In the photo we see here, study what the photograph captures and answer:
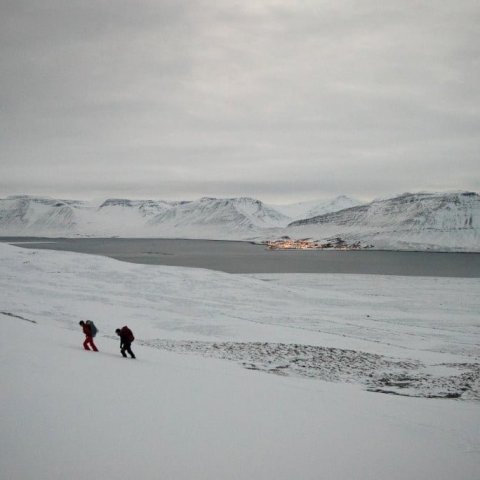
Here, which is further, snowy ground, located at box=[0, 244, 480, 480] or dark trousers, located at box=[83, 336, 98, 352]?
dark trousers, located at box=[83, 336, 98, 352]

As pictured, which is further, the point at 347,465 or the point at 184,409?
the point at 184,409

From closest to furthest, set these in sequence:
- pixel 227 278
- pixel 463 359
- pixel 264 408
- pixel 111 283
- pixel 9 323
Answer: pixel 264 408, pixel 9 323, pixel 463 359, pixel 111 283, pixel 227 278

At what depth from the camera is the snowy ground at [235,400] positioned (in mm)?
6977

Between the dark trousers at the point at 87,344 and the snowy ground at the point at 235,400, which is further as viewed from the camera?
the dark trousers at the point at 87,344

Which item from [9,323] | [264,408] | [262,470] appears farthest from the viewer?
[9,323]

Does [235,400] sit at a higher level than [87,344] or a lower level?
higher

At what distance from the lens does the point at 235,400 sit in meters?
10.4

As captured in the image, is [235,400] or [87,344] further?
[87,344]

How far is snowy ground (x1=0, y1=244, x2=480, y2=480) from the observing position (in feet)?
22.9

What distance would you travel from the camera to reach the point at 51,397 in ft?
28.9

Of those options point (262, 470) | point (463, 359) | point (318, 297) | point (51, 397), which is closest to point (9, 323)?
point (51, 397)

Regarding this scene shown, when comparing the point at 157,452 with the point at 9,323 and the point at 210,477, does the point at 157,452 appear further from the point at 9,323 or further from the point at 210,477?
the point at 9,323

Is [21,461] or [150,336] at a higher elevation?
[21,461]

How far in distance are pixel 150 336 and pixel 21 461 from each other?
17.7 metres
